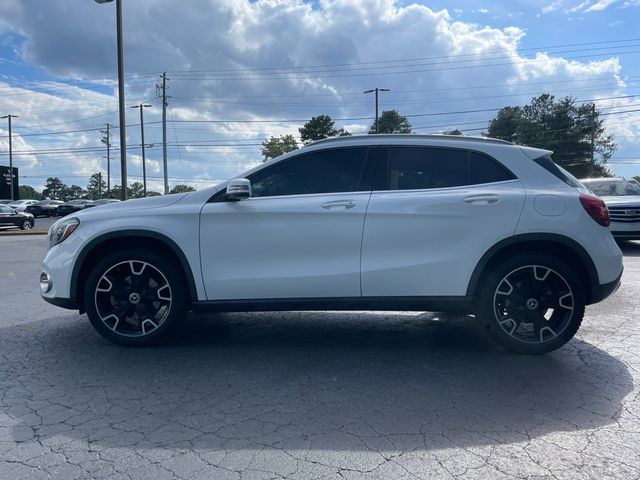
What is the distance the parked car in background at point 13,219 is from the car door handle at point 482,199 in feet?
86.6

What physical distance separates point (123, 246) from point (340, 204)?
6.66 ft

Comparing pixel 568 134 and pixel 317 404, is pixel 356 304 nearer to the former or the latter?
pixel 317 404

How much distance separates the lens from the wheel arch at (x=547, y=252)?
430cm

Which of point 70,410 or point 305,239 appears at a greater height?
point 305,239

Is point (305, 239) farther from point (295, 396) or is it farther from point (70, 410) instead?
point (70, 410)

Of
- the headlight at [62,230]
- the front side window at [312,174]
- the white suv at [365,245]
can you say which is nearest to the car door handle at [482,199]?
the white suv at [365,245]

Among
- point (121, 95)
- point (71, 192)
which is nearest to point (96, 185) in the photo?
point (71, 192)

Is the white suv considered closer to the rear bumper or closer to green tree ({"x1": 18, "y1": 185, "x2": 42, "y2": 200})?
the rear bumper

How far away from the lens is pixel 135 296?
4598mm

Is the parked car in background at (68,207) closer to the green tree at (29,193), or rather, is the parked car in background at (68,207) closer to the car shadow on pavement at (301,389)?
the car shadow on pavement at (301,389)

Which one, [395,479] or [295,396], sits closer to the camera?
[395,479]

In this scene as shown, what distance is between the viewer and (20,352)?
15.2 feet

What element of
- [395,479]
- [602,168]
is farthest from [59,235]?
[602,168]

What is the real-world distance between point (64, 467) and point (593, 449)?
291 cm
